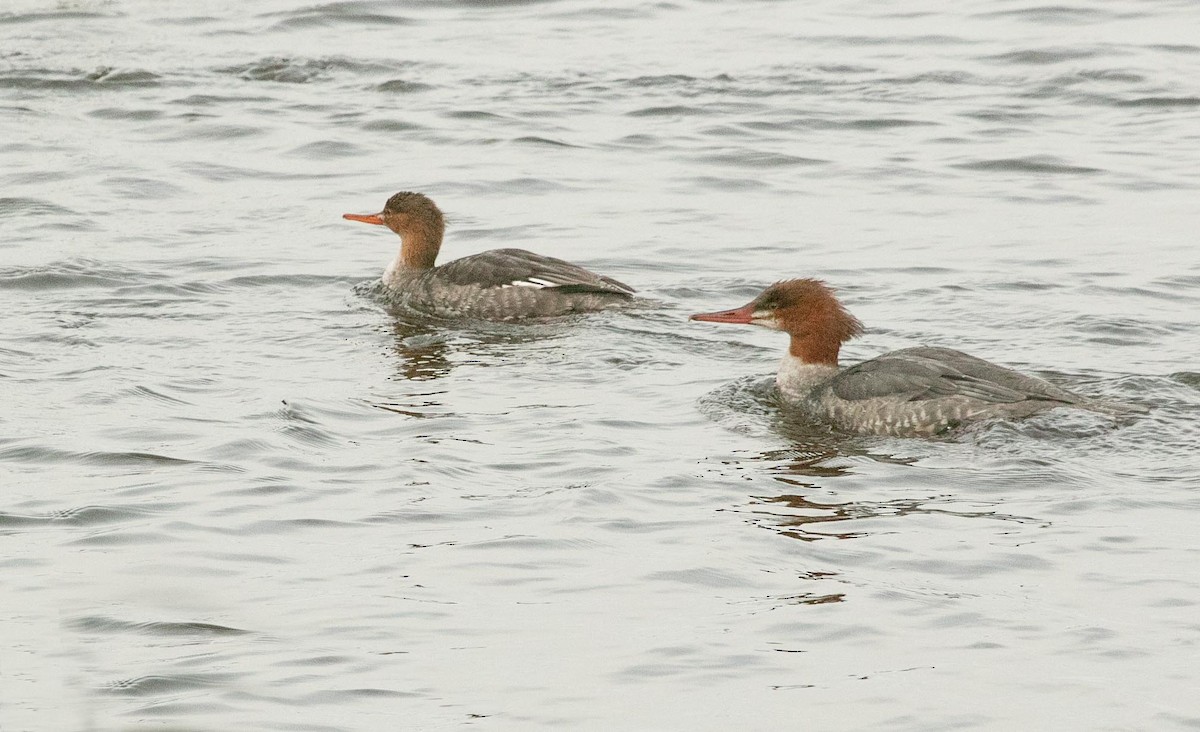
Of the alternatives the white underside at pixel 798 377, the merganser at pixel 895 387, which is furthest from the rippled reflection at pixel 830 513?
the white underside at pixel 798 377

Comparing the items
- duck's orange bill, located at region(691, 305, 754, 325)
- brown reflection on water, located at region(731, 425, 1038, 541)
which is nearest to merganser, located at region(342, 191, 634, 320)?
duck's orange bill, located at region(691, 305, 754, 325)

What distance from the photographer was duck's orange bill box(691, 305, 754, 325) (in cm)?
1098

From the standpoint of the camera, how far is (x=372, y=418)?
33.5 feet

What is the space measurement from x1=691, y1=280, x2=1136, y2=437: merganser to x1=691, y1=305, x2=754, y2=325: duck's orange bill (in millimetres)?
14

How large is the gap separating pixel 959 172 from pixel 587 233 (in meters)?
3.81

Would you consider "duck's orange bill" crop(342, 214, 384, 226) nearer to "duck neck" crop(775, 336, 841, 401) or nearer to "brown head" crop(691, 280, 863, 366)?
"brown head" crop(691, 280, 863, 366)

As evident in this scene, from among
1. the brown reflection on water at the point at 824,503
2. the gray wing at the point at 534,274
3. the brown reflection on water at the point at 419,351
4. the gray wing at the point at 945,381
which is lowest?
the brown reflection on water at the point at 824,503

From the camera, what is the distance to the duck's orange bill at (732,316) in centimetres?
1098

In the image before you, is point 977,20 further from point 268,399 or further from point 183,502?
point 183,502

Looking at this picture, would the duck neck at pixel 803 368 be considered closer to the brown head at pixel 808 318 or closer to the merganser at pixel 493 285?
the brown head at pixel 808 318

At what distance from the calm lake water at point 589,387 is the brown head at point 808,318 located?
412 mm

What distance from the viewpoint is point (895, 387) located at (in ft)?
33.1

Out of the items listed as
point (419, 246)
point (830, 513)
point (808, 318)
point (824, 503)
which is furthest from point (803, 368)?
point (419, 246)

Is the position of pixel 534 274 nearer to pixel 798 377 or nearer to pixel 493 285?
pixel 493 285
